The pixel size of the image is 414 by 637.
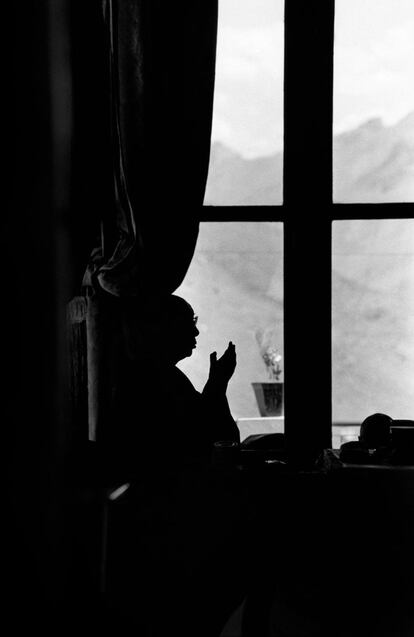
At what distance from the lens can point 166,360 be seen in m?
2.28

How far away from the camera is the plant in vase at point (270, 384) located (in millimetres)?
2580

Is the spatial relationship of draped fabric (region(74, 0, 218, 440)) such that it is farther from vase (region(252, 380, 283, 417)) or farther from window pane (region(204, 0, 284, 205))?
vase (region(252, 380, 283, 417))

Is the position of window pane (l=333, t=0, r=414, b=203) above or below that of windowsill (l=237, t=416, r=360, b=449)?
above

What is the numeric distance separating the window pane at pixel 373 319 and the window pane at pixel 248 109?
0.34m

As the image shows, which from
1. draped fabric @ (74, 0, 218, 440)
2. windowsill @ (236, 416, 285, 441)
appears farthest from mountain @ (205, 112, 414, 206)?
windowsill @ (236, 416, 285, 441)

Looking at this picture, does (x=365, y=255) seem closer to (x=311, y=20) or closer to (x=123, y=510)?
(x=311, y=20)

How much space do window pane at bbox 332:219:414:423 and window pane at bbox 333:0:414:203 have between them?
0.46ft

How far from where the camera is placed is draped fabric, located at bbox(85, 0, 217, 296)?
2305mm

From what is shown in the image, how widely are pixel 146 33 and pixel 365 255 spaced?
1.07 m

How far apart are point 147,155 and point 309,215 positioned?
2.00ft

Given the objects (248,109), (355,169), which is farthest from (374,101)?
(248,109)

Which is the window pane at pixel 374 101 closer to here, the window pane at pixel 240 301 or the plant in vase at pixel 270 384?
the window pane at pixel 240 301

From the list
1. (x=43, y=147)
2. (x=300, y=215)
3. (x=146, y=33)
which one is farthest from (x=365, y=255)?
(x=43, y=147)

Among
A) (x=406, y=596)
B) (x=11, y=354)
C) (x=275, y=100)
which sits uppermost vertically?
(x=275, y=100)
